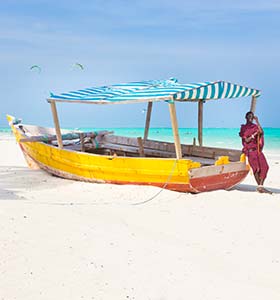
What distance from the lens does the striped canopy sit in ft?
23.6

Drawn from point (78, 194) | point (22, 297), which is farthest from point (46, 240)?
point (78, 194)

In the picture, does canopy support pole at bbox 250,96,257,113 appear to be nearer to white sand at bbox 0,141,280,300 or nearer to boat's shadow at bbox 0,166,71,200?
white sand at bbox 0,141,280,300

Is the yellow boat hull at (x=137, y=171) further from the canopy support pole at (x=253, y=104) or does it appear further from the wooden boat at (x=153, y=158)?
the canopy support pole at (x=253, y=104)

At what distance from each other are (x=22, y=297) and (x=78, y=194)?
429 cm

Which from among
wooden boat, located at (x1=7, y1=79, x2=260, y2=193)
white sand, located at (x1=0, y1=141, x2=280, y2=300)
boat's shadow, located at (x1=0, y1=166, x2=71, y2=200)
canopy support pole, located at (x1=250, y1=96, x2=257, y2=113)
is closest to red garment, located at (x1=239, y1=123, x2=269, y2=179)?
wooden boat, located at (x1=7, y1=79, x2=260, y2=193)

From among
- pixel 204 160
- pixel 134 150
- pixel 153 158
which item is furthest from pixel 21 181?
pixel 204 160

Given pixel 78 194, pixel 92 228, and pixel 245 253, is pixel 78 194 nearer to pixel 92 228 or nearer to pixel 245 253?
pixel 92 228

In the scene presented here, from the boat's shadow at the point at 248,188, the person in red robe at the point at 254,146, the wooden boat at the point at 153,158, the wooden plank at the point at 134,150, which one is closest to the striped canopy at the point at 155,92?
the wooden boat at the point at 153,158

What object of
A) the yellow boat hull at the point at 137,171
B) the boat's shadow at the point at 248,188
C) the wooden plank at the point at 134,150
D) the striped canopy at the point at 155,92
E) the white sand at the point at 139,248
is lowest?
the boat's shadow at the point at 248,188

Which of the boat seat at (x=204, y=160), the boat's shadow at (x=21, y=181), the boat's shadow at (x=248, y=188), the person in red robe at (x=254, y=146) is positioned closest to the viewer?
the boat's shadow at (x=21, y=181)

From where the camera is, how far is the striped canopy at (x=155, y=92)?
23.6 feet

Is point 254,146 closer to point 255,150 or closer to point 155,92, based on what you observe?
point 255,150

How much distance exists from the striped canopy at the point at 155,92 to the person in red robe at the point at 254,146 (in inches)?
24.8

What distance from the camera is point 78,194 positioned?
744 centimetres
